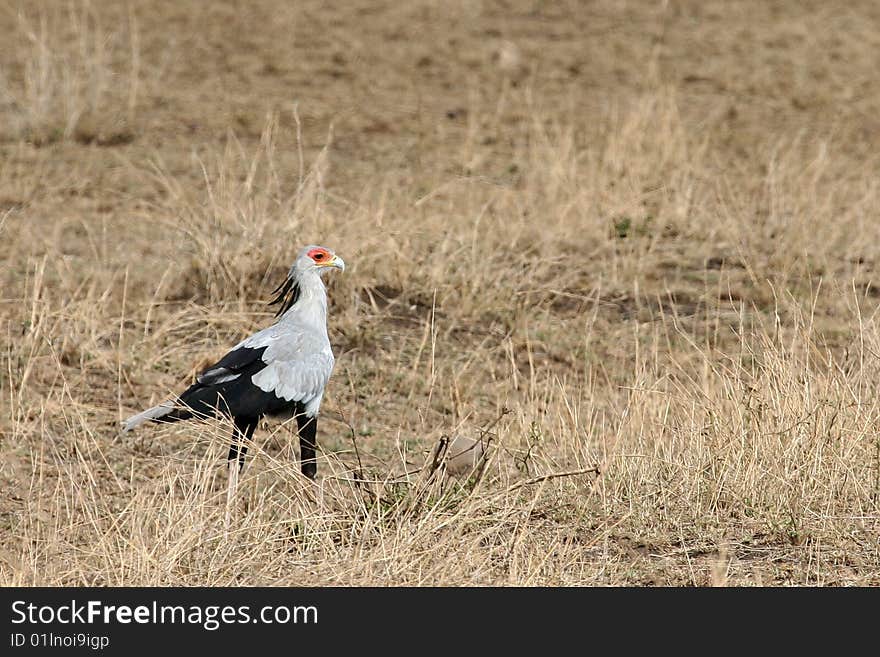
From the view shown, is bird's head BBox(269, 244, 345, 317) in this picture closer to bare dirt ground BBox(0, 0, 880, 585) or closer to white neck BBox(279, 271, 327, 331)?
white neck BBox(279, 271, 327, 331)

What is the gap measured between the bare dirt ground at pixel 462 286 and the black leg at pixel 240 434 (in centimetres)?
6

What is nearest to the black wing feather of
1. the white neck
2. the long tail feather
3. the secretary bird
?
the secretary bird

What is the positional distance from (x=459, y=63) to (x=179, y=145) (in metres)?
3.05

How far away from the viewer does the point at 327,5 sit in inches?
523

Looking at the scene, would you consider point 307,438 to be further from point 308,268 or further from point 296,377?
point 308,268

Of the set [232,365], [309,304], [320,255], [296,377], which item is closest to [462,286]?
[320,255]

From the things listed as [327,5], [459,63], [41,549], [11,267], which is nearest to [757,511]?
[41,549]

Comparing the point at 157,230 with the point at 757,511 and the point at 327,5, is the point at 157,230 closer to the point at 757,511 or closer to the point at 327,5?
the point at 757,511

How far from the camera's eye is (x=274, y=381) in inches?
192

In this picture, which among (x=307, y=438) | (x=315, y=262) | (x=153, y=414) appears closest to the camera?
(x=153, y=414)

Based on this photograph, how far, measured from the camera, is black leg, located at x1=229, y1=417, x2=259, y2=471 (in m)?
4.76

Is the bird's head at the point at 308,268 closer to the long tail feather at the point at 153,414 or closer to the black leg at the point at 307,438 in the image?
the black leg at the point at 307,438

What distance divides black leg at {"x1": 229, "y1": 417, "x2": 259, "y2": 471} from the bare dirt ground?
6 cm

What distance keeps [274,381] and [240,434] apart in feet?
0.70
